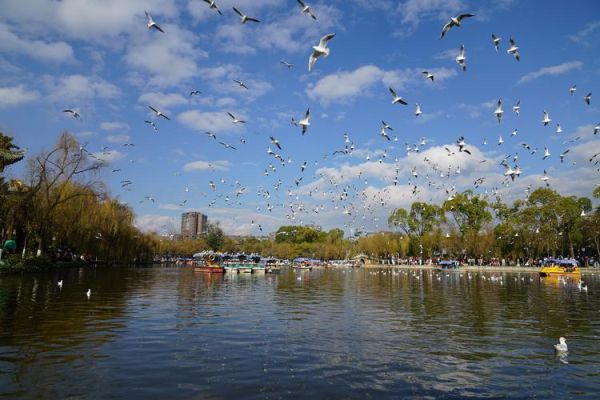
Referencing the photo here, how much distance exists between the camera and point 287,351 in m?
11.7

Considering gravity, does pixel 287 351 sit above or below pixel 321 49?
below

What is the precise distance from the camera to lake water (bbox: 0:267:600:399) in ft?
28.3

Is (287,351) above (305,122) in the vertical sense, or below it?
below

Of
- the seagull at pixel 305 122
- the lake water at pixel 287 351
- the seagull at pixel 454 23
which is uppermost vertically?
the seagull at pixel 454 23

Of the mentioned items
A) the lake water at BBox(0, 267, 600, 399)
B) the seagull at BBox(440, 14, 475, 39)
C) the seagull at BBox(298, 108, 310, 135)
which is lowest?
the lake water at BBox(0, 267, 600, 399)

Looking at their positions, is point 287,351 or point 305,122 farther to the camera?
point 305,122

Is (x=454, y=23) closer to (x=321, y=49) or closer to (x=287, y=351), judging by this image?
(x=321, y=49)

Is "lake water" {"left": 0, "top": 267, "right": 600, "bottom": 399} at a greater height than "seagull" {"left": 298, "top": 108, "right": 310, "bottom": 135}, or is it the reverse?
"seagull" {"left": 298, "top": 108, "right": 310, "bottom": 135}

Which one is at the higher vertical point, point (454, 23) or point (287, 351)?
point (454, 23)

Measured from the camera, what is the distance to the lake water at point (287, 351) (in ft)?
28.3

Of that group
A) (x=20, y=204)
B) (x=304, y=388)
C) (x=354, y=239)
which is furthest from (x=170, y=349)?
(x=354, y=239)

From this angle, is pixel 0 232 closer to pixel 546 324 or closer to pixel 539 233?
pixel 546 324

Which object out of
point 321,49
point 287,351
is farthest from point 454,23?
point 287,351

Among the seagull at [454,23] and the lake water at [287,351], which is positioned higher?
the seagull at [454,23]
